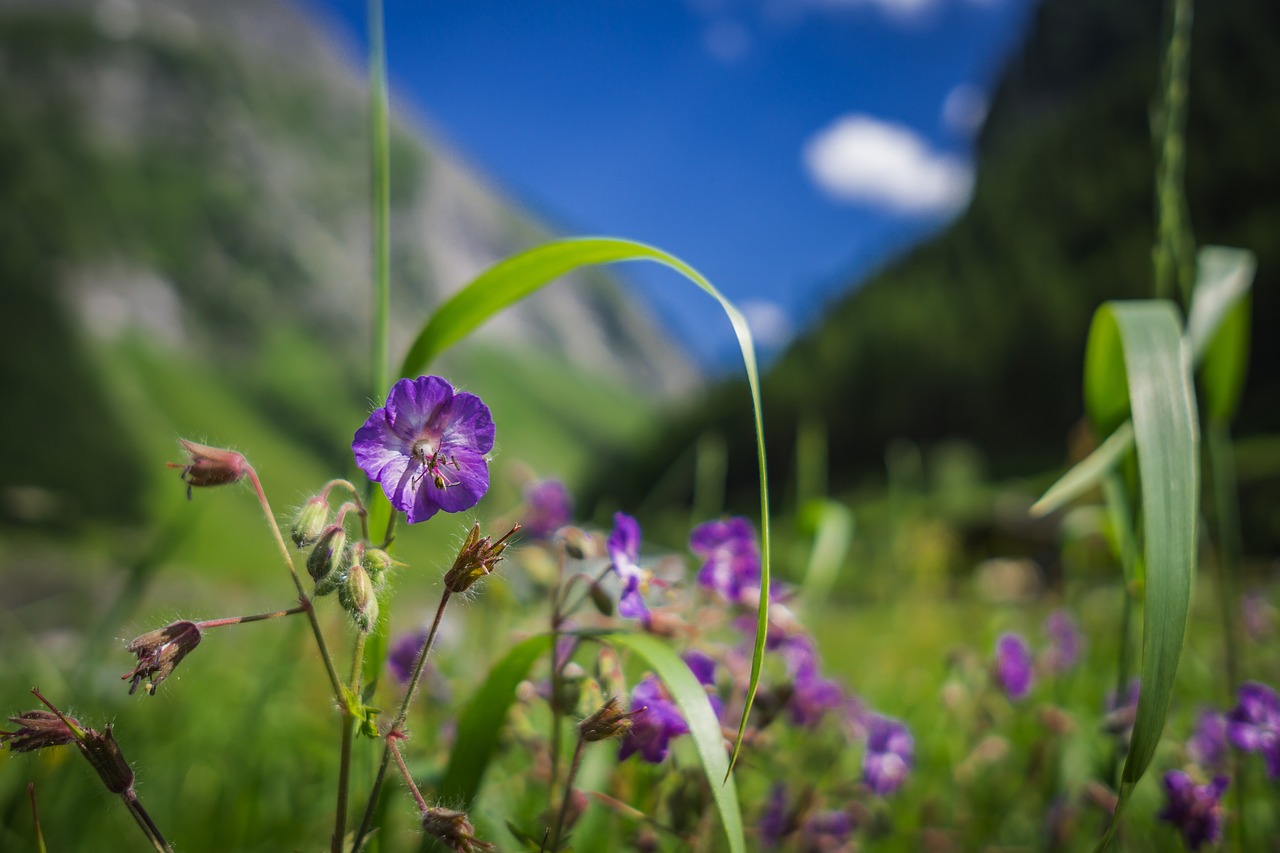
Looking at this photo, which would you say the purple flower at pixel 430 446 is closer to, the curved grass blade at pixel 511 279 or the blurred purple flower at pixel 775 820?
the curved grass blade at pixel 511 279

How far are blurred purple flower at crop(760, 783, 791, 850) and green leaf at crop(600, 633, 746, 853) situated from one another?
67cm

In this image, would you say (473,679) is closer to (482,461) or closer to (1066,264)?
(482,461)

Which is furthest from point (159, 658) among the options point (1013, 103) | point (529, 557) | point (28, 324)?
point (28, 324)

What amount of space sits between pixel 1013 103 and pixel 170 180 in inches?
4928

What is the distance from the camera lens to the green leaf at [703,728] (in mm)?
769

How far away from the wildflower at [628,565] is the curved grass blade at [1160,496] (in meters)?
0.53

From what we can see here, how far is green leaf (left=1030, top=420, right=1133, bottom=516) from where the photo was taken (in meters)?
1.08

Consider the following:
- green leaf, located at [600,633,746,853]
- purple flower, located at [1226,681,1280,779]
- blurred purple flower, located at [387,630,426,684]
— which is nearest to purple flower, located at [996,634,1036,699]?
purple flower, located at [1226,681,1280,779]

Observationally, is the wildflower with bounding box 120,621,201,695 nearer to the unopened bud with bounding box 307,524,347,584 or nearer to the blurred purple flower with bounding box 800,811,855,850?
the unopened bud with bounding box 307,524,347,584

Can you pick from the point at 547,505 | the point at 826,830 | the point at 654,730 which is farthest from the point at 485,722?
the point at 826,830

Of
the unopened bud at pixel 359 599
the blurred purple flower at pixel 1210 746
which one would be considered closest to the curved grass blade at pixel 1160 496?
the unopened bud at pixel 359 599

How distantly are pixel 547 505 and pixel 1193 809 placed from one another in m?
1.10

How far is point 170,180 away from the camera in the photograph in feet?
431

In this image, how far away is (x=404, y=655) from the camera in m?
1.57
